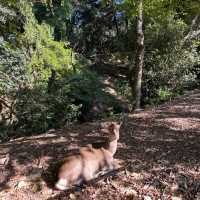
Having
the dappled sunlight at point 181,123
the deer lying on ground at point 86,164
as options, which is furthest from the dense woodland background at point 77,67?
the deer lying on ground at point 86,164

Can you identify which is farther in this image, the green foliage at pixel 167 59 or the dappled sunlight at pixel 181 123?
the green foliage at pixel 167 59

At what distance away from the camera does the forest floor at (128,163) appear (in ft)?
17.1

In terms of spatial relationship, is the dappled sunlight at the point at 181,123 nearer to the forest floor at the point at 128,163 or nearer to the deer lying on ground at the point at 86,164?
the forest floor at the point at 128,163

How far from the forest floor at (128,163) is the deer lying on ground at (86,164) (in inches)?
5.0

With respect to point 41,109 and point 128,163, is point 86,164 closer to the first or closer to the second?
point 128,163

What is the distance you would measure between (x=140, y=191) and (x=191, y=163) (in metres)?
1.23

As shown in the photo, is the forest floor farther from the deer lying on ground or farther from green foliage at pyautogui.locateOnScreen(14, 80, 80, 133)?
green foliage at pyautogui.locateOnScreen(14, 80, 80, 133)

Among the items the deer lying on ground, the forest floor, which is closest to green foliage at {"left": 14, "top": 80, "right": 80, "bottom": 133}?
the forest floor

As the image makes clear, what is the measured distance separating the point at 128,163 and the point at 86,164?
3.26ft

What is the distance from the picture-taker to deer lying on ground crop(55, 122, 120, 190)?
514cm

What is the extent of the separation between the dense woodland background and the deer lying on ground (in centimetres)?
407

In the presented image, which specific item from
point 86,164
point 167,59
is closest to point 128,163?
point 86,164

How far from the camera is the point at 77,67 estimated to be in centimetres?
1563

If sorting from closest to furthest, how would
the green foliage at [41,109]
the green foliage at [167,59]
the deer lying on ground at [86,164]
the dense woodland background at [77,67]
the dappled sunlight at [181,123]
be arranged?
the deer lying on ground at [86,164] < the dappled sunlight at [181,123] < the green foliage at [41,109] < the dense woodland background at [77,67] < the green foliage at [167,59]
